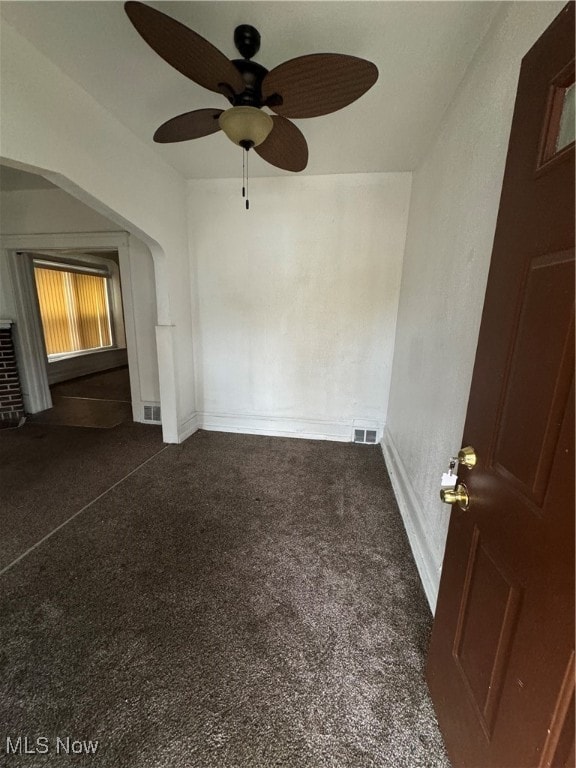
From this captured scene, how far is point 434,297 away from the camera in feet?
6.12

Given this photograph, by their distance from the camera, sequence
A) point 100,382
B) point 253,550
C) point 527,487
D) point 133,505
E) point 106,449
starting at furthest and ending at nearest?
point 100,382, point 106,449, point 133,505, point 253,550, point 527,487

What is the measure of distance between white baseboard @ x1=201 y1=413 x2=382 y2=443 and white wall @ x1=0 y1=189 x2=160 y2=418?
93 centimetres

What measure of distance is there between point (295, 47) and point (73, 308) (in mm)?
6425

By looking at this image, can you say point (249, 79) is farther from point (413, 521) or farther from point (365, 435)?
point (365, 435)

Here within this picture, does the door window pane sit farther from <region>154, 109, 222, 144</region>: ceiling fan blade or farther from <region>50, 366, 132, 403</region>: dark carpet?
<region>50, 366, 132, 403</region>: dark carpet

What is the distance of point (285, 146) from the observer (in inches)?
68.9

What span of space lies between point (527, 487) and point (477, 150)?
1490 millimetres

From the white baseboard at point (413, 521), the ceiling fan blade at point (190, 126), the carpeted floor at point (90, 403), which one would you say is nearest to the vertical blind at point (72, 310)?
the carpeted floor at point (90, 403)

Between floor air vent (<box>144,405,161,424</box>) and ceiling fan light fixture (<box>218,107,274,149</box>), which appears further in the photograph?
floor air vent (<box>144,405,161,424</box>)

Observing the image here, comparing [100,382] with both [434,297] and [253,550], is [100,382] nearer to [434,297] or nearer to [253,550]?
[253,550]

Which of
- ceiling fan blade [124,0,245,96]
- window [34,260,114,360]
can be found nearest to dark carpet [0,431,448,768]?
ceiling fan blade [124,0,245,96]

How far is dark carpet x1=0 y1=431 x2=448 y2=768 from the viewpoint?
103 cm

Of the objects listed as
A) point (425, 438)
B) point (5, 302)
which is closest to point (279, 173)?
point (425, 438)

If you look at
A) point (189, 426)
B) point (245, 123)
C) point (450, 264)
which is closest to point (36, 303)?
point (189, 426)
